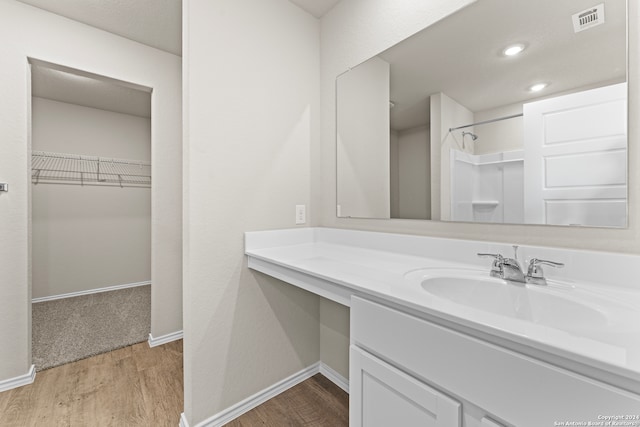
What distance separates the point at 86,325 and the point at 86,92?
2431 millimetres

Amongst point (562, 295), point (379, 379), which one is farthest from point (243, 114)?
point (562, 295)

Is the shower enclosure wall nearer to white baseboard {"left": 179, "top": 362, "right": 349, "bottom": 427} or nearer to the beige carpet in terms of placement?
white baseboard {"left": 179, "top": 362, "right": 349, "bottom": 427}

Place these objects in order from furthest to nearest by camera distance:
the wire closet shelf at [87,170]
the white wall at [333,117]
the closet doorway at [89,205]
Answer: the wire closet shelf at [87,170] < the closet doorway at [89,205] < the white wall at [333,117]

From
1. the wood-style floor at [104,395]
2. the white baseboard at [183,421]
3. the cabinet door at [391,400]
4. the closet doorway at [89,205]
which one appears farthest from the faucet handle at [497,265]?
the closet doorway at [89,205]

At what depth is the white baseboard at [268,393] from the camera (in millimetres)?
1389

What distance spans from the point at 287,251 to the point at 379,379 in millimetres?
819

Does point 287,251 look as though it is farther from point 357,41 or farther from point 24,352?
point 24,352

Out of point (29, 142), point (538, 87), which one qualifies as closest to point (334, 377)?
point (538, 87)

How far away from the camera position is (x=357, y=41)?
1.61 m

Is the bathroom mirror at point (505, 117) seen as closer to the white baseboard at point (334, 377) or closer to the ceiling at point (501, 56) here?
the ceiling at point (501, 56)

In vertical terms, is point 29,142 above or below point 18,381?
above

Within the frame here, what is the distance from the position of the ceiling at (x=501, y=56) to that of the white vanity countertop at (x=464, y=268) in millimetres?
586

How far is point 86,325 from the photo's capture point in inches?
100

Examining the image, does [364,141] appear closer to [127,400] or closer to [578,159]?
[578,159]
